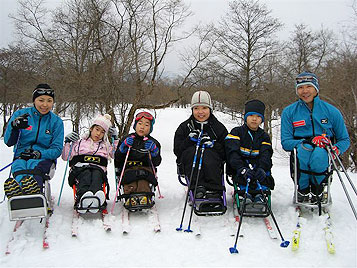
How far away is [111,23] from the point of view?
13.0m

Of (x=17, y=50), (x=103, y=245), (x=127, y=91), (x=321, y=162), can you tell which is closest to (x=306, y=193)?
(x=321, y=162)

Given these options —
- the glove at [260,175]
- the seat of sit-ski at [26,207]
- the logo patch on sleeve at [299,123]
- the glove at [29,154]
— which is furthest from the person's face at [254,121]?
the glove at [29,154]

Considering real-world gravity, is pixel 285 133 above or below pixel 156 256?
above

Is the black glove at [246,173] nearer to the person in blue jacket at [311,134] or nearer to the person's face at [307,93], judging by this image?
the person in blue jacket at [311,134]

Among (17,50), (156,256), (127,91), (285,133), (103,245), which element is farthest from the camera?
(17,50)

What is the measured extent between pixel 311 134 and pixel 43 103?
12.9ft

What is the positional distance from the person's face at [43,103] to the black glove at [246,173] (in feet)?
9.68

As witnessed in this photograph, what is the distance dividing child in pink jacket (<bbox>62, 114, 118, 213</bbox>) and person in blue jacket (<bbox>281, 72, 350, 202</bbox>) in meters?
2.72

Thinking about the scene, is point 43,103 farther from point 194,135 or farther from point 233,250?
point 233,250

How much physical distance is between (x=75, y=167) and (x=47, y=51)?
10578 millimetres

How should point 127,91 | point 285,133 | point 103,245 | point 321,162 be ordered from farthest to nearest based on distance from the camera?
1. point 127,91
2. point 285,133
3. point 321,162
4. point 103,245

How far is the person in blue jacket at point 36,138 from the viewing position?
3.69 meters

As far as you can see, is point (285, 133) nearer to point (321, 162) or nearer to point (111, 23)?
point (321, 162)

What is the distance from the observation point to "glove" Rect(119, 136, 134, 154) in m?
4.34
